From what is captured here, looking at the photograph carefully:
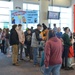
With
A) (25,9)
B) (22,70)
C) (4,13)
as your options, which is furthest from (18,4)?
(22,70)

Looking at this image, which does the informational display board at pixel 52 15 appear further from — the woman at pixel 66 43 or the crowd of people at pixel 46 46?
the woman at pixel 66 43

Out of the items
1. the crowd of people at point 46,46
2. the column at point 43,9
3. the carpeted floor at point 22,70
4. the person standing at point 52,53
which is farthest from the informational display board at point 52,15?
the person standing at point 52,53

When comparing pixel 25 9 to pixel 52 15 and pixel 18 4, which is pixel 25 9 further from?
pixel 52 15

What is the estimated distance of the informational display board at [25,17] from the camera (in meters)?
10.4

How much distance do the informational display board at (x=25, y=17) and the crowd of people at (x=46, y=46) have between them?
3.05 feet

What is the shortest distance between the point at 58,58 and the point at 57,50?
15 cm

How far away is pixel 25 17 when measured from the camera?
1043 cm

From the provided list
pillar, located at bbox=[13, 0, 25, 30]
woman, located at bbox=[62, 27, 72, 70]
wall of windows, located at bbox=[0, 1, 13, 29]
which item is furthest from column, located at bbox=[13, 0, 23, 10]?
woman, located at bbox=[62, 27, 72, 70]

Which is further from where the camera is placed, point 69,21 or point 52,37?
point 69,21

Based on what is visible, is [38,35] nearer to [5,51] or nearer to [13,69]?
[13,69]

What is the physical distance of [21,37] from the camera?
7.78 meters

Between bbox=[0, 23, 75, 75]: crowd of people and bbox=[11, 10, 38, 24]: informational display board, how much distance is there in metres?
0.93

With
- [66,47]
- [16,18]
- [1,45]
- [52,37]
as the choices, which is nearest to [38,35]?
[66,47]

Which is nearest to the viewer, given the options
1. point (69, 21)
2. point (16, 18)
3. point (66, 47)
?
point (66, 47)
